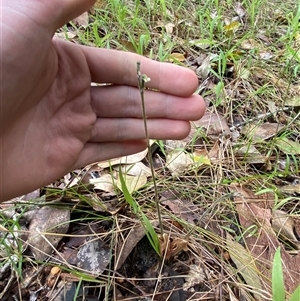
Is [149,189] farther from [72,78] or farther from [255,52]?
[255,52]

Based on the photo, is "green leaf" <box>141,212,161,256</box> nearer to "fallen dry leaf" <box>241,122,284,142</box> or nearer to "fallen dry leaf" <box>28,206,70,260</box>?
"fallen dry leaf" <box>28,206,70,260</box>

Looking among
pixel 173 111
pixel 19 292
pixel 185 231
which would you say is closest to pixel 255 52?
pixel 173 111

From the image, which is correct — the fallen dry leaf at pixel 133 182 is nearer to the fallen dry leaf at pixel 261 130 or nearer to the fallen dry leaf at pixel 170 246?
the fallen dry leaf at pixel 170 246

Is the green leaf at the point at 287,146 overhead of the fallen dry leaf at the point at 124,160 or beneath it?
beneath

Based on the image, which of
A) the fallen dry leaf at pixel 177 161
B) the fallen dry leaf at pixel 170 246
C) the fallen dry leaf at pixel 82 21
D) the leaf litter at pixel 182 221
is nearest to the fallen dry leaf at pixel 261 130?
the leaf litter at pixel 182 221

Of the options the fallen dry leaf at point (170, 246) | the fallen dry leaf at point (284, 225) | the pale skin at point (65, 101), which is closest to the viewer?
the pale skin at point (65, 101)

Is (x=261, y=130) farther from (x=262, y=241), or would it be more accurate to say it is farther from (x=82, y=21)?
(x=82, y=21)
